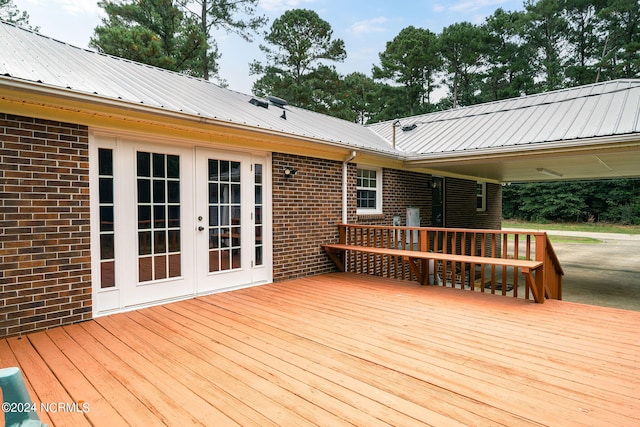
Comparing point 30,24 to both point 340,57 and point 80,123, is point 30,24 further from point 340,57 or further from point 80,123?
point 80,123

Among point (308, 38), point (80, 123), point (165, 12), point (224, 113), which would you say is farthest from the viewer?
point (308, 38)

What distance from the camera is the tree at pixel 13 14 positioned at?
15.8m

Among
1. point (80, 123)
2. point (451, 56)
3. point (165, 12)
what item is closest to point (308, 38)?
point (165, 12)

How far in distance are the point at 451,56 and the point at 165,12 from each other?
19.9 m

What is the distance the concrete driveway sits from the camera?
7.29 meters

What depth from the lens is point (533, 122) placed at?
23.7 ft

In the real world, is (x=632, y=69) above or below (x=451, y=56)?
below

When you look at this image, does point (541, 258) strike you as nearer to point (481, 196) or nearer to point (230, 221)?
point (230, 221)

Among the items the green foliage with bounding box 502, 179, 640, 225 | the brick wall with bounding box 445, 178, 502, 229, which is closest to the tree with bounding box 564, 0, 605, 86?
the green foliage with bounding box 502, 179, 640, 225

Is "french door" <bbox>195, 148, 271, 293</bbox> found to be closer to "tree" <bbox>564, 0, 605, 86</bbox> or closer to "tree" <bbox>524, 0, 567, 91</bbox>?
"tree" <bbox>524, 0, 567, 91</bbox>

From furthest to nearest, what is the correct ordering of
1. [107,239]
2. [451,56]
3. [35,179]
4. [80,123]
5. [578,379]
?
1. [451,56]
2. [107,239]
3. [80,123]
4. [35,179]
5. [578,379]

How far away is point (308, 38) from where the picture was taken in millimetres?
20359

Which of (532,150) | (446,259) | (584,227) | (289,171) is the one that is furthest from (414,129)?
(584,227)

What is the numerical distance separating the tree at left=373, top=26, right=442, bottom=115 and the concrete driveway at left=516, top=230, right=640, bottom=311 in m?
15.5
